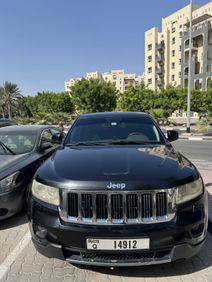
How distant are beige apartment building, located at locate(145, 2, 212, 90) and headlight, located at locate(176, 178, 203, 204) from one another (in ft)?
167

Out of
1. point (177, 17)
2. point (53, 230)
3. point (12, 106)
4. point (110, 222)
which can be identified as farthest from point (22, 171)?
point (177, 17)

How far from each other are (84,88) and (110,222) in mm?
39932

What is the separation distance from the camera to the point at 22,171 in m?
4.34

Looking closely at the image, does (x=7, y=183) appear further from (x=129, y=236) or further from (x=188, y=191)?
(x=188, y=191)

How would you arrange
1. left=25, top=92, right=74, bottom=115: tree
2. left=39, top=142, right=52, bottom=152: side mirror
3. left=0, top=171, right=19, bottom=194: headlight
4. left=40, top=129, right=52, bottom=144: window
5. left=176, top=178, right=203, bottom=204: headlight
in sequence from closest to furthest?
left=176, top=178, right=203, bottom=204: headlight, left=0, top=171, right=19, bottom=194: headlight, left=39, top=142, right=52, bottom=152: side mirror, left=40, top=129, right=52, bottom=144: window, left=25, top=92, right=74, bottom=115: tree

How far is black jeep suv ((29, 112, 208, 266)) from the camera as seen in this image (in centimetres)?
250

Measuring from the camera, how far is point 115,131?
4.32m

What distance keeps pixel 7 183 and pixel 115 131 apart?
1.77 meters

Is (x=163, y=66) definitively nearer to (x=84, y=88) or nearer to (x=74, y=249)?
(x=84, y=88)

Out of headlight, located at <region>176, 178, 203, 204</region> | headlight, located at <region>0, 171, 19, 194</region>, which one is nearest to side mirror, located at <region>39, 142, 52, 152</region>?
headlight, located at <region>0, 171, 19, 194</region>

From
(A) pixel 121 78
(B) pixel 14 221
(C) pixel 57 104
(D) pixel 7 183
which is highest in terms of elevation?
(A) pixel 121 78

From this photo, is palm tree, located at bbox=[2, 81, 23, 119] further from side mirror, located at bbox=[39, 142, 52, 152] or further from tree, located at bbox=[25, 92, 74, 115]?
side mirror, located at bbox=[39, 142, 52, 152]

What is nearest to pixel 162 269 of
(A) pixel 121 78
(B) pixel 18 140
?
(B) pixel 18 140

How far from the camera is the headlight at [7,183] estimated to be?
3.94 meters
